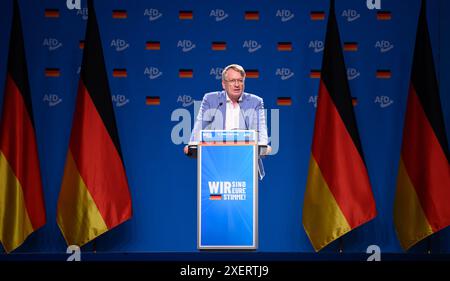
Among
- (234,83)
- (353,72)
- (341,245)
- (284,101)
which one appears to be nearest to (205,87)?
(284,101)

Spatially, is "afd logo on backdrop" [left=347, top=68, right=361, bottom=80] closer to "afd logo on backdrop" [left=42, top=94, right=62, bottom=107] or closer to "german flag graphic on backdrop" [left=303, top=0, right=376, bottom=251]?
"german flag graphic on backdrop" [left=303, top=0, right=376, bottom=251]

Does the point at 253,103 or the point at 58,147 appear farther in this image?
the point at 58,147

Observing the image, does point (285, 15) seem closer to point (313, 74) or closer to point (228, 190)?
point (313, 74)

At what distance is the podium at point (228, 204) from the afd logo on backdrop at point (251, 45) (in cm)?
347

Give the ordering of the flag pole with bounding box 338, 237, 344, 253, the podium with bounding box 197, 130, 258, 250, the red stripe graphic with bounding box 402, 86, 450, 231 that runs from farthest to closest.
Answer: the flag pole with bounding box 338, 237, 344, 253 < the red stripe graphic with bounding box 402, 86, 450, 231 < the podium with bounding box 197, 130, 258, 250

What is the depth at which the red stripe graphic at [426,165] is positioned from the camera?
24.9ft

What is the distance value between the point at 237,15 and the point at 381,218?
8.20ft

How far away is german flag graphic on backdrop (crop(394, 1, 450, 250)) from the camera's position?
25.0 feet

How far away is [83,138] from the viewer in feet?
25.6

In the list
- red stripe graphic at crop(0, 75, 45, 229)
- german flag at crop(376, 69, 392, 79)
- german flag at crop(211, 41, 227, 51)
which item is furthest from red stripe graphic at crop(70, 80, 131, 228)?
german flag at crop(376, 69, 392, 79)

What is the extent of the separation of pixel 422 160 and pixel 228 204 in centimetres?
326
